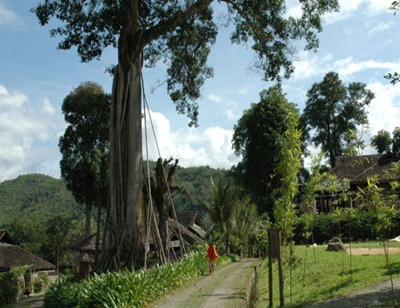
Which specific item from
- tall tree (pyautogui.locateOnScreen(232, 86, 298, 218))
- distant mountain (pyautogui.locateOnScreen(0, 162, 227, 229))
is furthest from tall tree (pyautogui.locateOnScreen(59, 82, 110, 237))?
distant mountain (pyautogui.locateOnScreen(0, 162, 227, 229))

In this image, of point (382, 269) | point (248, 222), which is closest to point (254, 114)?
point (248, 222)

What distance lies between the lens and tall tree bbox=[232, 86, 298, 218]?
33438 millimetres

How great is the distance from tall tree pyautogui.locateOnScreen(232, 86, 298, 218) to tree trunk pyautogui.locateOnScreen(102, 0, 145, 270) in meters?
19.9

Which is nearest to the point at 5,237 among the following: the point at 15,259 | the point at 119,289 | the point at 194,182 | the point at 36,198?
the point at 15,259

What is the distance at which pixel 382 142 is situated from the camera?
37438 mm

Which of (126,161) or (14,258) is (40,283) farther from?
(126,161)

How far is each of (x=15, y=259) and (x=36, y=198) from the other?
4948cm

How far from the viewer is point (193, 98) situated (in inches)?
683

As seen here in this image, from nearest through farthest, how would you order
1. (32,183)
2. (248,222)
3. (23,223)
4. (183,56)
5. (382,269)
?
(382,269)
(183,56)
(248,222)
(23,223)
(32,183)

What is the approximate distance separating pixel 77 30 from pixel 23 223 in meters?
39.7

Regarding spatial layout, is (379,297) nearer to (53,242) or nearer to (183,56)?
(183,56)

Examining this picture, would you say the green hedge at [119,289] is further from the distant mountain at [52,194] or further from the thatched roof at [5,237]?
the distant mountain at [52,194]

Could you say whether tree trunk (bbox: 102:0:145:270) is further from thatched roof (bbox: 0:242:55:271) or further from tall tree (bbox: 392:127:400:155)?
tall tree (bbox: 392:127:400:155)

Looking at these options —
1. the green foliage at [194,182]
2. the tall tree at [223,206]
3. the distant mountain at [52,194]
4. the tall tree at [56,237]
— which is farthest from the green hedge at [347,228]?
the distant mountain at [52,194]
